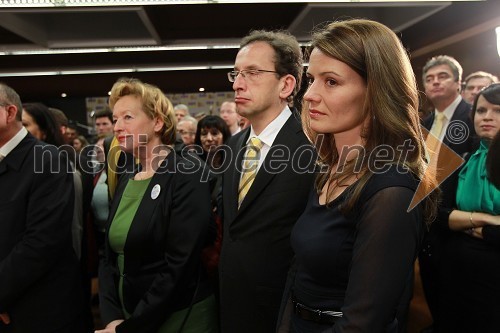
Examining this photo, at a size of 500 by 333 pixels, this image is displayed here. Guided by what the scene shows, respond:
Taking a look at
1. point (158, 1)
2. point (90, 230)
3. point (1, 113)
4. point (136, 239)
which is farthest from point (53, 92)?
point (136, 239)

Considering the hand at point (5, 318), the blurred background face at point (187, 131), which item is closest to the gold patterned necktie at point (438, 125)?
the blurred background face at point (187, 131)

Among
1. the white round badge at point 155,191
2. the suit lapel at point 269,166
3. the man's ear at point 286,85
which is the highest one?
the man's ear at point 286,85

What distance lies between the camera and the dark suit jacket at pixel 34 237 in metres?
1.84

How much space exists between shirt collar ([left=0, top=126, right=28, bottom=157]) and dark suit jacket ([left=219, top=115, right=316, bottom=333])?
1.21m

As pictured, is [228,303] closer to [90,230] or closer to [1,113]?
[1,113]

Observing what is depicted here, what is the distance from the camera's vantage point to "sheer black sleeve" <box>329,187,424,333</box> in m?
0.90

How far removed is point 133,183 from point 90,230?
4.40ft

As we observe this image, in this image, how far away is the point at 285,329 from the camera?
1.27m

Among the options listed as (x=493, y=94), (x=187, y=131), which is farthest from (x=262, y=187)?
(x=187, y=131)

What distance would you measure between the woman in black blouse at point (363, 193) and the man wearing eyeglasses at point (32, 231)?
4.44ft

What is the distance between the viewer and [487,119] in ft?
7.30

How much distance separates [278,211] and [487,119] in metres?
1.51

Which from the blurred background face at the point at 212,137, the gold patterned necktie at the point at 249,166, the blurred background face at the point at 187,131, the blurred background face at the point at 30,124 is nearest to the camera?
the gold patterned necktie at the point at 249,166

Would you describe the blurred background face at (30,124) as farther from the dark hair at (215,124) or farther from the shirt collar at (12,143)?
the dark hair at (215,124)
